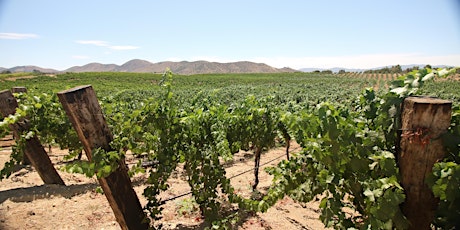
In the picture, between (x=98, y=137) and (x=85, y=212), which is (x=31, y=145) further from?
(x=98, y=137)

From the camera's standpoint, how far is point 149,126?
10.7ft

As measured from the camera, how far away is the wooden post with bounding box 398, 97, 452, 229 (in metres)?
1.69

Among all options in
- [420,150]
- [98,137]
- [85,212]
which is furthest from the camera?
[85,212]

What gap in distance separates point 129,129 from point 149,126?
15.5 inches

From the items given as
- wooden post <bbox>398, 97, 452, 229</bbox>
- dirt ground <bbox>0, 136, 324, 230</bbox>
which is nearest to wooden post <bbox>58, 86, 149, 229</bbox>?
dirt ground <bbox>0, 136, 324, 230</bbox>

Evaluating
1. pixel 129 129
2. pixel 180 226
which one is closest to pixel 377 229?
pixel 129 129

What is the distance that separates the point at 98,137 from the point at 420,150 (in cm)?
255

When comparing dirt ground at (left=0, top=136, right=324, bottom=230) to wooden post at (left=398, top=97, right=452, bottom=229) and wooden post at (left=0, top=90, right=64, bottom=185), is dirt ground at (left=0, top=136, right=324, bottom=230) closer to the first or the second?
wooden post at (left=0, top=90, right=64, bottom=185)

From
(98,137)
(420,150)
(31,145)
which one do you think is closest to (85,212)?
(31,145)

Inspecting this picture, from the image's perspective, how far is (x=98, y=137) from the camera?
254 centimetres

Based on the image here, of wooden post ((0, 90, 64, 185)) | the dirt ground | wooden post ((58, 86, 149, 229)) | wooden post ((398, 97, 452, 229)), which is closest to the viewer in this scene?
wooden post ((398, 97, 452, 229))

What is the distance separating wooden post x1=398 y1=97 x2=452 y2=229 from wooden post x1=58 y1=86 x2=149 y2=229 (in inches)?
95.7

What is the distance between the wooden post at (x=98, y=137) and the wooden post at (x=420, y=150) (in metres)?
2.43

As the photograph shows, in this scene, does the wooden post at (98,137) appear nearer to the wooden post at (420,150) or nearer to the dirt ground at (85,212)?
the dirt ground at (85,212)
